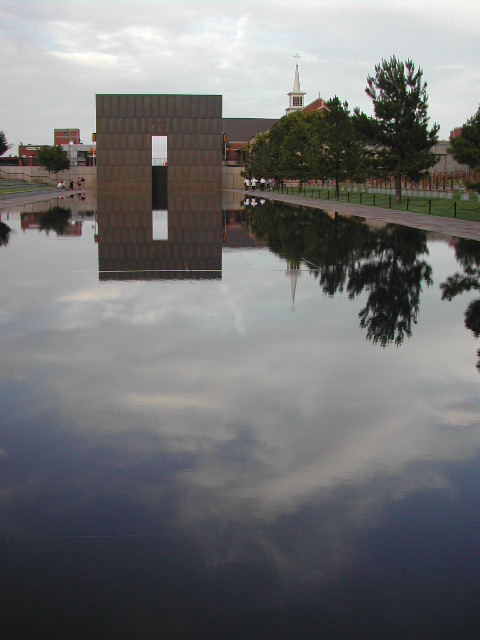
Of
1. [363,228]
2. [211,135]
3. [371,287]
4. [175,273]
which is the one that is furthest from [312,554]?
[211,135]

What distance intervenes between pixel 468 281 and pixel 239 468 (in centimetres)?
1212

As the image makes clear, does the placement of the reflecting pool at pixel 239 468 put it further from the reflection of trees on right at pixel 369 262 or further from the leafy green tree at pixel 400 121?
the leafy green tree at pixel 400 121

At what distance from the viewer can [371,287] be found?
15461 mm

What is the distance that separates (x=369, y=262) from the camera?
64.9ft

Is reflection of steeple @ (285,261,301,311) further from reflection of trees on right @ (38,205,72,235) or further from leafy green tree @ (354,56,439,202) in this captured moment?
leafy green tree @ (354,56,439,202)

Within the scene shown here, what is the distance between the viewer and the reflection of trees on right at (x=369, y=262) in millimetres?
12234

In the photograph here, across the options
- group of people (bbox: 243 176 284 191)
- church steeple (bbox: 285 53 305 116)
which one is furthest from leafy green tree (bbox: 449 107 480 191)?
church steeple (bbox: 285 53 305 116)

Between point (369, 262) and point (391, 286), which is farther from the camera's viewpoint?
point (369, 262)

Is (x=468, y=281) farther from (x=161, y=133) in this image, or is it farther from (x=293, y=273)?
(x=161, y=133)

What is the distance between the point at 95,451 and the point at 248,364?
3.31 meters

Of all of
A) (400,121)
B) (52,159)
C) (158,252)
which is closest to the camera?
(158,252)

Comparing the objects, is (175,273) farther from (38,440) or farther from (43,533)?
(43,533)

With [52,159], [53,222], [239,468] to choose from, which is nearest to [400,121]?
[53,222]

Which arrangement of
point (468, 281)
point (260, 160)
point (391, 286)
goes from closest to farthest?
point (391, 286) → point (468, 281) → point (260, 160)
